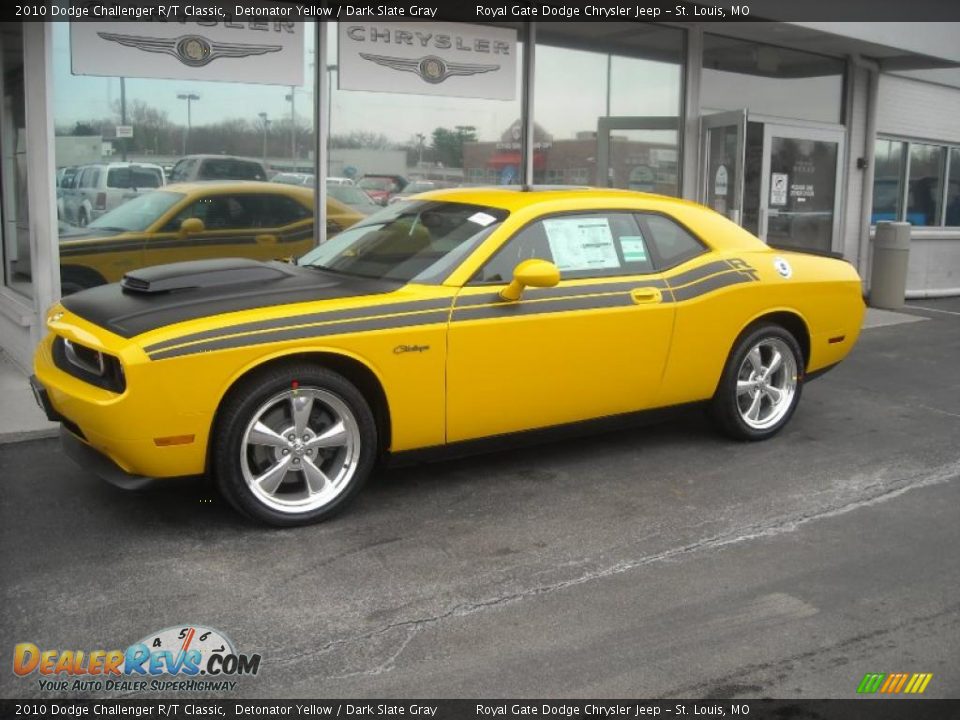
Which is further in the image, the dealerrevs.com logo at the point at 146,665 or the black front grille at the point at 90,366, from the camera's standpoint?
the black front grille at the point at 90,366

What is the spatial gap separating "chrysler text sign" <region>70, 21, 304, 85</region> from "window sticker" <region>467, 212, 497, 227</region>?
375cm

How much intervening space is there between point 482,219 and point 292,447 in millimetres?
1682

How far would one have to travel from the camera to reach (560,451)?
5980 millimetres

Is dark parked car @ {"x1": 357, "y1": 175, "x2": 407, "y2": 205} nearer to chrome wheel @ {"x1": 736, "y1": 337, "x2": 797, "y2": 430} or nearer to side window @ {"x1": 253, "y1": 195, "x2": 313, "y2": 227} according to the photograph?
side window @ {"x1": 253, "y1": 195, "x2": 313, "y2": 227}

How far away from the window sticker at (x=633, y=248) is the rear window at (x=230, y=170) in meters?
3.99

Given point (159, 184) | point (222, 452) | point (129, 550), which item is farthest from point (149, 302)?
point (159, 184)

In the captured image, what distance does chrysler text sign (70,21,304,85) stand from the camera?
7.60 metres

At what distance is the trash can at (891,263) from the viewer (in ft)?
41.8

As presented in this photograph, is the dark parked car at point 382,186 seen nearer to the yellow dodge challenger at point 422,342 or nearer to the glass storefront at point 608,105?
the glass storefront at point 608,105

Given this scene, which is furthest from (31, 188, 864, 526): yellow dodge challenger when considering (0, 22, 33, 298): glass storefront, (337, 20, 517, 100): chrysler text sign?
(0, 22, 33, 298): glass storefront

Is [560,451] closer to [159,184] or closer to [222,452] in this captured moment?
[222,452]

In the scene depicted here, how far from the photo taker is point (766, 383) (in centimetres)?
629

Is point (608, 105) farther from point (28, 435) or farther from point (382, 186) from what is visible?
point (28, 435)

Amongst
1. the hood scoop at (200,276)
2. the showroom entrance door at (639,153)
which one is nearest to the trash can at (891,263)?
the showroom entrance door at (639,153)
